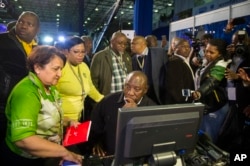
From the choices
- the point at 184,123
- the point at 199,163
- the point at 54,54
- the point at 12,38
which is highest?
the point at 12,38

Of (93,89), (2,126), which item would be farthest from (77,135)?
(93,89)

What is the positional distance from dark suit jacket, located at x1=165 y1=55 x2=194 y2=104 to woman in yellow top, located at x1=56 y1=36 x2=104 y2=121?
912 mm

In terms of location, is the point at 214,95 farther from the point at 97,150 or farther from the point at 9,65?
the point at 9,65

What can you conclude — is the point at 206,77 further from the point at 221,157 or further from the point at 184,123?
the point at 184,123

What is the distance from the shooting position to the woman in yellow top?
2.46 m

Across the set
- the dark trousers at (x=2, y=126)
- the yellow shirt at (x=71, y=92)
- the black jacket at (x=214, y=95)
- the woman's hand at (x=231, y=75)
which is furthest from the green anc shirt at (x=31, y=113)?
the woman's hand at (x=231, y=75)

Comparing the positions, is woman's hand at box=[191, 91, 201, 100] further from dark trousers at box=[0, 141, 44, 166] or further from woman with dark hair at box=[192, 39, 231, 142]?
dark trousers at box=[0, 141, 44, 166]

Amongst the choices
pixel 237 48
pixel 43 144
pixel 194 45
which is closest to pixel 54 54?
pixel 43 144

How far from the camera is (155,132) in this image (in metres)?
1.09

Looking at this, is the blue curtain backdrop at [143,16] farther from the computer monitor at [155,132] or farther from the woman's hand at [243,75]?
the computer monitor at [155,132]

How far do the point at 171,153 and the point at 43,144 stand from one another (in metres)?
0.65

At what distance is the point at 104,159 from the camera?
1432 millimetres

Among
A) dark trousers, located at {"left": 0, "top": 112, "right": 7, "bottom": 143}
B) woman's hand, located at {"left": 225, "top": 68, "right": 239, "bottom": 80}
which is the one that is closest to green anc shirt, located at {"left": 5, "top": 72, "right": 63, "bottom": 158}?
dark trousers, located at {"left": 0, "top": 112, "right": 7, "bottom": 143}

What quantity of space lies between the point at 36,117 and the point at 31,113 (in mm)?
44
